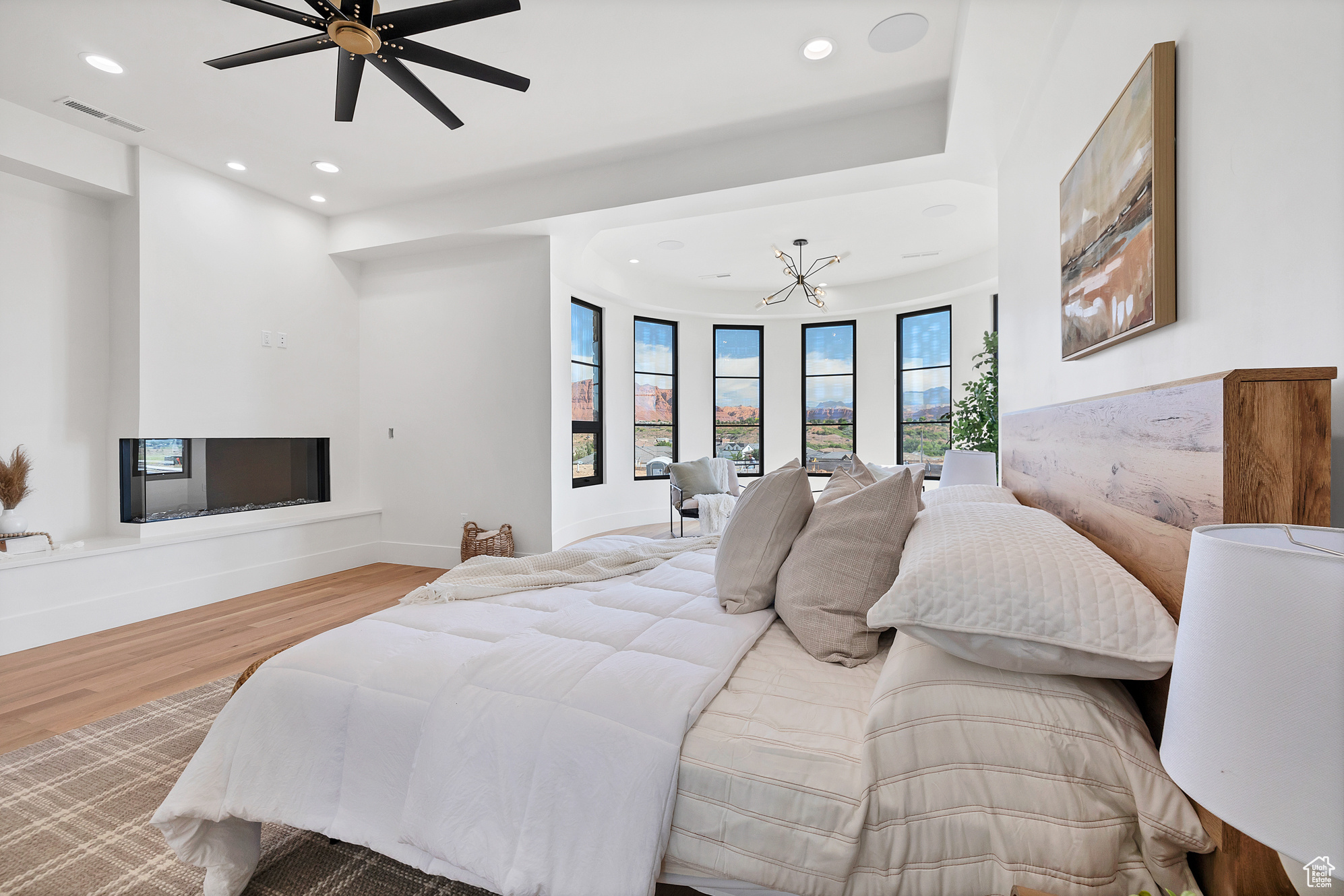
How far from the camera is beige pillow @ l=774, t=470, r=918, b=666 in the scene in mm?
1415

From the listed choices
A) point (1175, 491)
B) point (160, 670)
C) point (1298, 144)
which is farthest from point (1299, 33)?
point (160, 670)

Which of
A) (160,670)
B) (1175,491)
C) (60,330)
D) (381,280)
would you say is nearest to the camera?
(1175,491)

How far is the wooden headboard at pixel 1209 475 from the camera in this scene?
0.81m

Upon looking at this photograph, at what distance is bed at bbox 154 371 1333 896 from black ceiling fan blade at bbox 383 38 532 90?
2.18 m

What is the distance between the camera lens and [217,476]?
14.2 feet

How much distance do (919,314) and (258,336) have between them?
670cm

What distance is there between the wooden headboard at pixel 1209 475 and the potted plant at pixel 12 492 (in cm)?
508

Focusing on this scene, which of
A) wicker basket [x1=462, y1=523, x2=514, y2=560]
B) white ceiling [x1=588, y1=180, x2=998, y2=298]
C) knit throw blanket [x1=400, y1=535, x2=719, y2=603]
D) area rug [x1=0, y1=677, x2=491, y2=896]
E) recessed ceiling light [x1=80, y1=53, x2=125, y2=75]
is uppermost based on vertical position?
white ceiling [x1=588, y1=180, x2=998, y2=298]

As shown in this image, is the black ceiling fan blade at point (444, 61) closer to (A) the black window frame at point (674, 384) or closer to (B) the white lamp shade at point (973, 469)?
(B) the white lamp shade at point (973, 469)

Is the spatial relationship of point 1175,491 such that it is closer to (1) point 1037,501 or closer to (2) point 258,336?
(1) point 1037,501

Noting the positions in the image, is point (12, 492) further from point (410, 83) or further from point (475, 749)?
point (475, 749)

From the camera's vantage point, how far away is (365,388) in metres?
5.29

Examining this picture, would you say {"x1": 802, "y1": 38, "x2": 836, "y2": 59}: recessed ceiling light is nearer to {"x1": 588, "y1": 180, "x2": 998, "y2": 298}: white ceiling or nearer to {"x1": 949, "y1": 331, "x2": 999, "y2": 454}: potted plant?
{"x1": 588, "y1": 180, "x2": 998, "y2": 298}: white ceiling

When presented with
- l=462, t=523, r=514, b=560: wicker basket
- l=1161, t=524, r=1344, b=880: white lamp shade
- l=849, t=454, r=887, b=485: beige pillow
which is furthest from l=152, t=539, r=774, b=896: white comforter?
l=462, t=523, r=514, b=560: wicker basket
